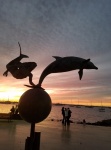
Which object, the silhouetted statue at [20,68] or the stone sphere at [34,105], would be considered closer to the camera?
the stone sphere at [34,105]

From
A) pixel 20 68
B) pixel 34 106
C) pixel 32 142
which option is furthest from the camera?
pixel 20 68

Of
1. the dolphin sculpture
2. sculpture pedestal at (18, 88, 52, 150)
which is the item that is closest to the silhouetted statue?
the dolphin sculpture

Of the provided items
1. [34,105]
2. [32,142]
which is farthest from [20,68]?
[32,142]

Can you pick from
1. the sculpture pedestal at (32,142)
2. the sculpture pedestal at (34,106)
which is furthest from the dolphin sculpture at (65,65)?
the sculpture pedestal at (32,142)

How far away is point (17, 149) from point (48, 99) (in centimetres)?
581

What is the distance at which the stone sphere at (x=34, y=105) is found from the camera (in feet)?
19.1

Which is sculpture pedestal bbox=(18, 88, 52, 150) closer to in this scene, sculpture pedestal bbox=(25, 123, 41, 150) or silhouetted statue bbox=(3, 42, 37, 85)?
sculpture pedestal bbox=(25, 123, 41, 150)

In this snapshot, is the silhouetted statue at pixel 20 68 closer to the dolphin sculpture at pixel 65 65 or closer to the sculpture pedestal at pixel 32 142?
the dolphin sculpture at pixel 65 65

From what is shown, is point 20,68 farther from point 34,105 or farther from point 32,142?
point 32,142

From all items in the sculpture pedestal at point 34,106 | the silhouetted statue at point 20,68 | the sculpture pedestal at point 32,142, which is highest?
the silhouetted statue at point 20,68

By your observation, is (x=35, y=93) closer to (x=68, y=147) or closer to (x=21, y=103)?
(x=21, y=103)

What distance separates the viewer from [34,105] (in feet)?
19.0

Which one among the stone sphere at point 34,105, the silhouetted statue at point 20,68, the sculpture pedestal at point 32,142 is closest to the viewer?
the stone sphere at point 34,105

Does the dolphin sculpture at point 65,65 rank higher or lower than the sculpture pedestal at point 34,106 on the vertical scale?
higher
